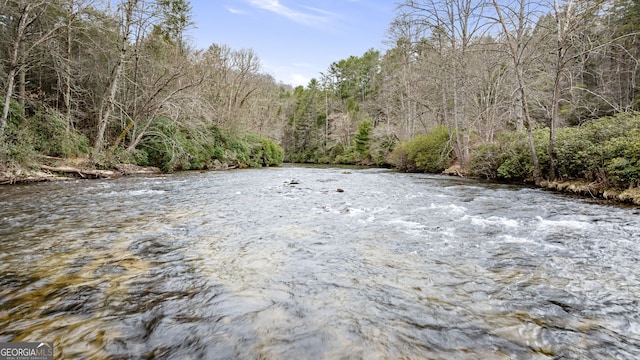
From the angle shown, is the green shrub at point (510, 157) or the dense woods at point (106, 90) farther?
the green shrub at point (510, 157)

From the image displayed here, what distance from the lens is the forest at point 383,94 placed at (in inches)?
449

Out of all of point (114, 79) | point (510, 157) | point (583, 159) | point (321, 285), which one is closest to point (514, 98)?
point (510, 157)

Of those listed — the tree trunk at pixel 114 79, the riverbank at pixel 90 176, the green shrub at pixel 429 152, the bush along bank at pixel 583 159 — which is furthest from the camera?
the green shrub at pixel 429 152

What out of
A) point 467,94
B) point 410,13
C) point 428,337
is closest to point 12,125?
point 428,337

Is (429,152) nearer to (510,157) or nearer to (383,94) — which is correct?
(510,157)

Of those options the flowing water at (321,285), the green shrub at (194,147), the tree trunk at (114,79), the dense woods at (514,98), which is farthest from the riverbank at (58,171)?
the dense woods at (514,98)

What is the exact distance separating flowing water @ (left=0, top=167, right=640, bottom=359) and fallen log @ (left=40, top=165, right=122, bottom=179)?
705cm

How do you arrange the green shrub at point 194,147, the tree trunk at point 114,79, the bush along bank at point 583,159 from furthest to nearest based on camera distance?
the green shrub at point 194,147
the tree trunk at point 114,79
the bush along bank at point 583,159

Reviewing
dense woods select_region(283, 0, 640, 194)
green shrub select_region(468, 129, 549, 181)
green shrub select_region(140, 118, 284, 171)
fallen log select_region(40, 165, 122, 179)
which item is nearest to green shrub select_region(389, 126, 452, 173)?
dense woods select_region(283, 0, 640, 194)

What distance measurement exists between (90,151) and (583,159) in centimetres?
1988

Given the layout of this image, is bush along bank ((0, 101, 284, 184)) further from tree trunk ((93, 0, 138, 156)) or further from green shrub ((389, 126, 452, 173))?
green shrub ((389, 126, 452, 173))

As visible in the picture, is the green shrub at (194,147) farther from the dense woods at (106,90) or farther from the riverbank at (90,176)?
the riverbank at (90,176)

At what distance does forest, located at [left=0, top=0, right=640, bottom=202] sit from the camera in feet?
37.4

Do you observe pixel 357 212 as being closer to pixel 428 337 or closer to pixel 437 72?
pixel 428 337
